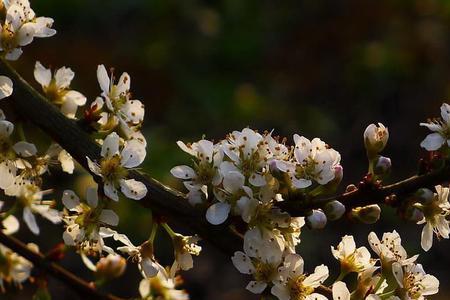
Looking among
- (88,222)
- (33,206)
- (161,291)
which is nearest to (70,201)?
(88,222)

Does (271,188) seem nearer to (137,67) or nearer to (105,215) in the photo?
(105,215)

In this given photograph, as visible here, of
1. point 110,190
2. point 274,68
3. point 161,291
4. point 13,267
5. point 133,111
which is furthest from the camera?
point 274,68

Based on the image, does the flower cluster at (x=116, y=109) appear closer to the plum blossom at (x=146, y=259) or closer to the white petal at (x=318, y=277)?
the plum blossom at (x=146, y=259)

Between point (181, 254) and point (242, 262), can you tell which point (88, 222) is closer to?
point (181, 254)

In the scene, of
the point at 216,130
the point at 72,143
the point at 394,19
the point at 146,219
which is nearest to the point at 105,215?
the point at 72,143

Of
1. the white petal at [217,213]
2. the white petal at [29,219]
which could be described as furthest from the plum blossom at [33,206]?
the white petal at [217,213]

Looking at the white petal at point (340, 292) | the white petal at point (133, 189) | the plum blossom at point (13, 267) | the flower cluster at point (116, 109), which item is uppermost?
the flower cluster at point (116, 109)
